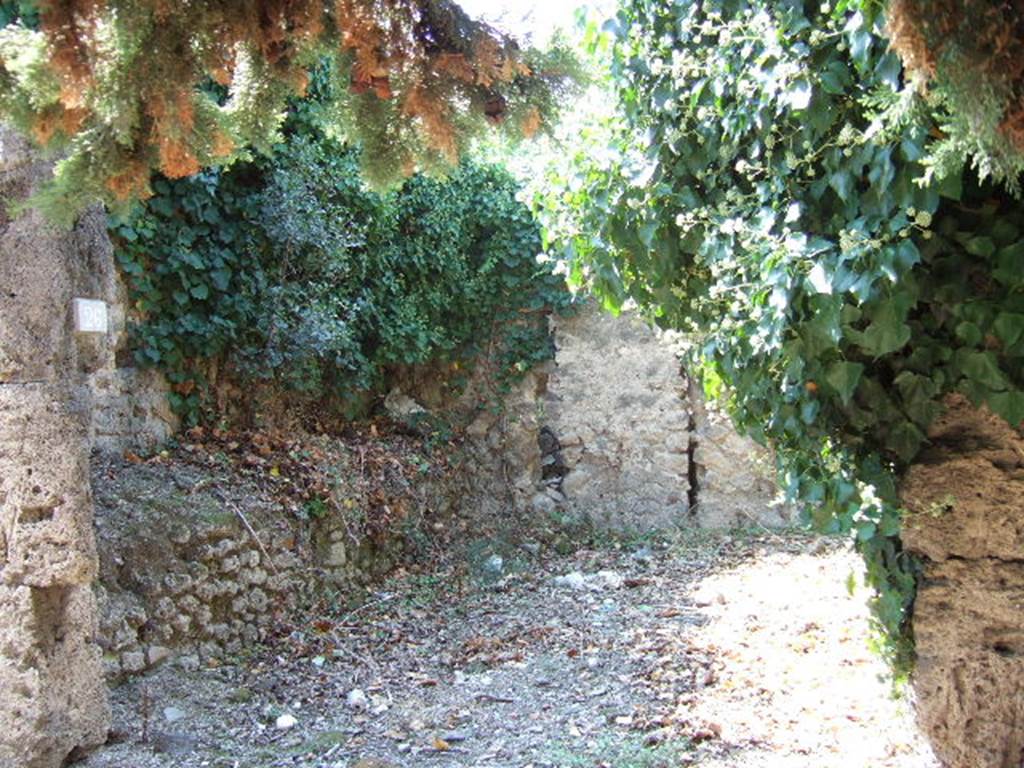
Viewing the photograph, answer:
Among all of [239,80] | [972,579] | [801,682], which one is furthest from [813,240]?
[801,682]

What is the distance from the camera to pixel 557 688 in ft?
13.9

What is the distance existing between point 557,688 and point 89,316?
2.60 m

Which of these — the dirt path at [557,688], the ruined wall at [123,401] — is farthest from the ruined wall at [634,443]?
the ruined wall at [123,401]

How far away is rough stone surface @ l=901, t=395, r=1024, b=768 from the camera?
8.63 feet

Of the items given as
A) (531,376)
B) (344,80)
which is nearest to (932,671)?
(344,80)

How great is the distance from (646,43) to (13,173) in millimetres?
2299

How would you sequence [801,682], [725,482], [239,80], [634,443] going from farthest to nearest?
[634,443]
[725,482]
[801,682]
[239,80]

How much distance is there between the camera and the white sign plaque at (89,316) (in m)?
3.34

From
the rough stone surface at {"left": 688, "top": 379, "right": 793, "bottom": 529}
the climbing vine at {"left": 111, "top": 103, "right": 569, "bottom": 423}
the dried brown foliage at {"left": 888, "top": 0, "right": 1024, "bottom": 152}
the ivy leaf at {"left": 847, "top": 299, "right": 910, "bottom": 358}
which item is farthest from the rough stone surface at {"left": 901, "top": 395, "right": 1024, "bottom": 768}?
the rough stone surface at {"left": 688, "top": 379, "right": 793, "bottom": 529}

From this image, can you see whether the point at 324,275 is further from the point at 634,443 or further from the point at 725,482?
the point at 725,482

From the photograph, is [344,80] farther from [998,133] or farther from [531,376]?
[531,376]

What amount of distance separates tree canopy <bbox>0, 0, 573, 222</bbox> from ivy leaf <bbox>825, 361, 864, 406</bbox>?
1017mm

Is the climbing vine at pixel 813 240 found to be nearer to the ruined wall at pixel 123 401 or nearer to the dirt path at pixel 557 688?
the dirt path at pixel 557 688

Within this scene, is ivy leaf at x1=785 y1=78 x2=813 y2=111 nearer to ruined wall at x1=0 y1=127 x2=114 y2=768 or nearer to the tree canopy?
the tree canopy
